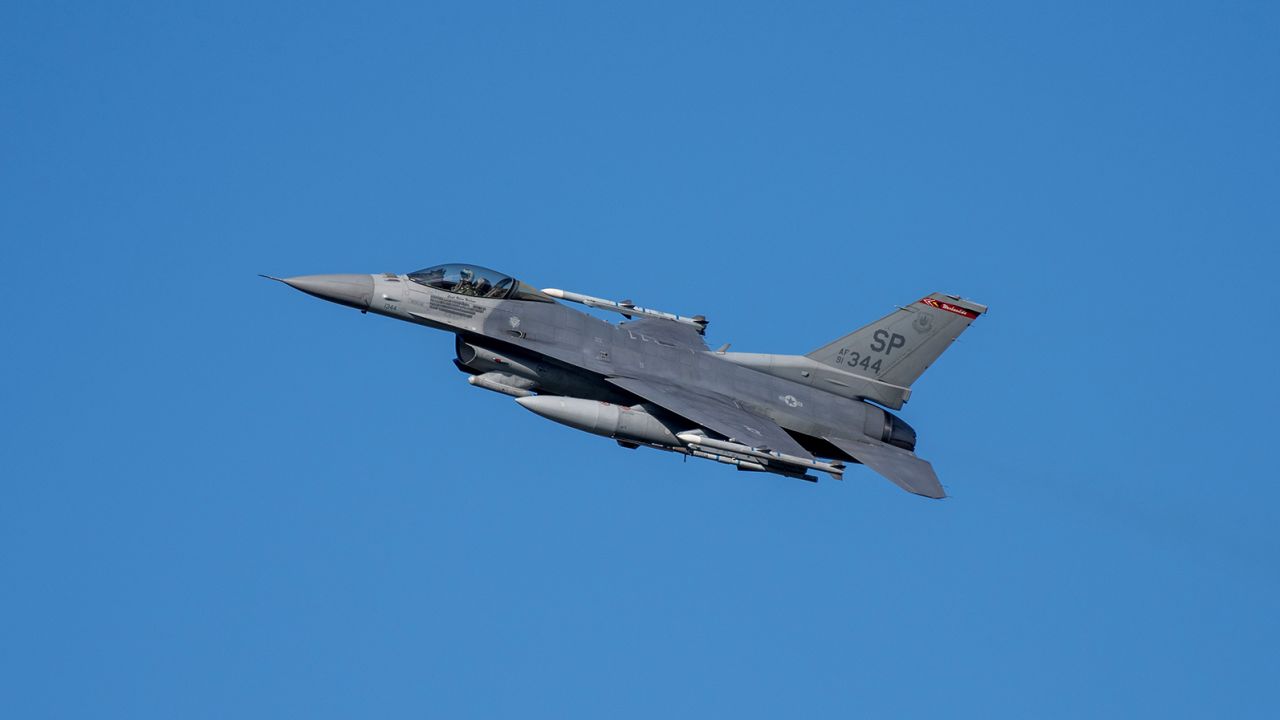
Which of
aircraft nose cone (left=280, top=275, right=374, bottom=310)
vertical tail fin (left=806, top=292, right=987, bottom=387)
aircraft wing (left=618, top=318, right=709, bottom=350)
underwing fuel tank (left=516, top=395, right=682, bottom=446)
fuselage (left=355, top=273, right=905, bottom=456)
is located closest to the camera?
underwing fuel tank (left=516, top=395, right=682, bottom=446)

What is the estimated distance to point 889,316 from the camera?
90.8 feet

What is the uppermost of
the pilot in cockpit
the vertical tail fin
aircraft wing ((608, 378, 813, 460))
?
the vertical tail fin

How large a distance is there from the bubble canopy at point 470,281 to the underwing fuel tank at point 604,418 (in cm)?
208

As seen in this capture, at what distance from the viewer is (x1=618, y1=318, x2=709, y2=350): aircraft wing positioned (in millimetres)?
27094

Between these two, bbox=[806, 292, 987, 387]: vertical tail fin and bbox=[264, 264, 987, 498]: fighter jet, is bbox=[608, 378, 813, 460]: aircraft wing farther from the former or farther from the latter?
bbox=[806, 292, 987, 387]: vertical tail fin

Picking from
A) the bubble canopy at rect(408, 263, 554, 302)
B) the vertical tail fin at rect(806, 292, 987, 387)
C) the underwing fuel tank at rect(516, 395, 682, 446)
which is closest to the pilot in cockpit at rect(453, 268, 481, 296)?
the bubble canopy at rect(408, 263, 554, 302)

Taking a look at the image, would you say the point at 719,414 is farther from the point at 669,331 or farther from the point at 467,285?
the point at 467,285

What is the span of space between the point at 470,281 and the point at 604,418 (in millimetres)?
3440

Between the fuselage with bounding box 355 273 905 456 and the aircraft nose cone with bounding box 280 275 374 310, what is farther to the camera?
the fuselage with bounding box 355 273 905 456

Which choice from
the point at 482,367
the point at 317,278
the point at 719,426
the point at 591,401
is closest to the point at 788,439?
the point at 719,426

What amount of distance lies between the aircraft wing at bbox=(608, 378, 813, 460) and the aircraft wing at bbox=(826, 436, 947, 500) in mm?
1068

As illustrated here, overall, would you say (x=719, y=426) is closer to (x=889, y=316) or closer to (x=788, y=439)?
(x=788, y=439)

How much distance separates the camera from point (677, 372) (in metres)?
26.1

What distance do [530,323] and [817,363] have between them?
539 cm
